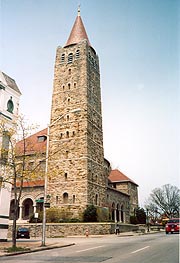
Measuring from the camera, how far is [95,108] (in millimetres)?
44312

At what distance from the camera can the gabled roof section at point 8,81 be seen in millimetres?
22255

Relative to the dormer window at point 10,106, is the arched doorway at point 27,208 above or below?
below

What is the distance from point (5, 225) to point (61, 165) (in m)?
19.4

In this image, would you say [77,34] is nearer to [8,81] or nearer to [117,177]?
[117,177]

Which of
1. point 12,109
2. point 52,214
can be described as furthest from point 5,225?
point 52,214

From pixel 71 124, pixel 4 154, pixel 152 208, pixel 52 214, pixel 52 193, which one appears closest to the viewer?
pixel 4 154

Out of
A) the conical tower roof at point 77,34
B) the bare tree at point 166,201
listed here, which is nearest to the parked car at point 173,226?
the conical tower roof at point 77,34

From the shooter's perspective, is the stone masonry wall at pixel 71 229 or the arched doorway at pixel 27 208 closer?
the stone masonry wall at pixel 71 229

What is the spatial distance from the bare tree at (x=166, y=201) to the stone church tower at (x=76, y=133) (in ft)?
148

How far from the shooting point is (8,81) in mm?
22969

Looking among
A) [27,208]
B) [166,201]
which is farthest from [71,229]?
[166,201]

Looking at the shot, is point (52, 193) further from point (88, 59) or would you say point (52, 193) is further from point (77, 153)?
point (88, 59)

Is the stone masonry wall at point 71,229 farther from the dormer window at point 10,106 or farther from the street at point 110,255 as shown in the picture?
the street at point 110,255

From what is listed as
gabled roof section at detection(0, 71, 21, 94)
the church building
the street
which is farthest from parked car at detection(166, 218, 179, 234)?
gabled roof section at detection(0, 71, 21, 94)
